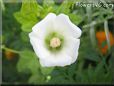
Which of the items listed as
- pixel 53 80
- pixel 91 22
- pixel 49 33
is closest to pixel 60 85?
pixel 53 80

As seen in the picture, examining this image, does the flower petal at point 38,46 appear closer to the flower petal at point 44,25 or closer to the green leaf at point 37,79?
the flower petal at point 44,25

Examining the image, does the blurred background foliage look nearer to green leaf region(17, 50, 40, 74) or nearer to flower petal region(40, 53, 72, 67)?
green leaf region(17, 50, 40, 74)

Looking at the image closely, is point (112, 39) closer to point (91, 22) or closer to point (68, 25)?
point (91, 22)

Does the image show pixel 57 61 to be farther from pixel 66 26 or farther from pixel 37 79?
pixel 37 79

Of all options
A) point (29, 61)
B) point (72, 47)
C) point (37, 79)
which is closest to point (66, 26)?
point (72, 47)

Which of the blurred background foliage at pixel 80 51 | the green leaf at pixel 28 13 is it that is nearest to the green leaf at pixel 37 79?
the blurred background foliage at pixel 80 51

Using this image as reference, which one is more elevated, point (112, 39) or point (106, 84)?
point (112, 39)
